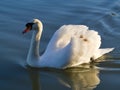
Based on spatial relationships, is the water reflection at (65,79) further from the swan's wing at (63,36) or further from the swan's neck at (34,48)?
the swan's wing at (63,36)

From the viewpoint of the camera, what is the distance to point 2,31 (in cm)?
1112

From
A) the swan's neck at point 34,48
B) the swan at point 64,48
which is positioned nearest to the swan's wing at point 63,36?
the swan at point 64,48

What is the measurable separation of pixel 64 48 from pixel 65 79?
653 mm

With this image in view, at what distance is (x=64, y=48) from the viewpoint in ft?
30.7

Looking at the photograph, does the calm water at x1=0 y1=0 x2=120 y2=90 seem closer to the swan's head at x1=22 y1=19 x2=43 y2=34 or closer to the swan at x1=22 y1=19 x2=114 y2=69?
the swan at x1=22 y1=19 x2=114 y2=69

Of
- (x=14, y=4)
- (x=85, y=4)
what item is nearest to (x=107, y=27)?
(x=85, y=4)

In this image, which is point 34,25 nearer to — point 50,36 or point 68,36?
point 68,36

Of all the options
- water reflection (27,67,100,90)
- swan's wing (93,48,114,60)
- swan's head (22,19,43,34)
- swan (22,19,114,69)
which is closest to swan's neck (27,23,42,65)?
swan (22,19,114,69)

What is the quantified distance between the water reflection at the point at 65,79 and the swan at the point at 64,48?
0.15m

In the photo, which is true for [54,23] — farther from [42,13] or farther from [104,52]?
[104,52]

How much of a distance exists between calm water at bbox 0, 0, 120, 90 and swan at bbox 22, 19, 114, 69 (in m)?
0.18

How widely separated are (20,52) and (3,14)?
2604 mm

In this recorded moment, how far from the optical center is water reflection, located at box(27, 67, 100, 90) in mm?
8672

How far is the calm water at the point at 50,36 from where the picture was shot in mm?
8805
